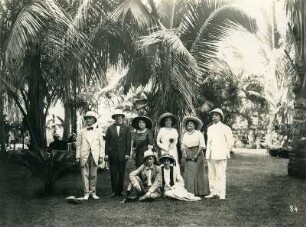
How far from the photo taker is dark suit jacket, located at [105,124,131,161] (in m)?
8.77

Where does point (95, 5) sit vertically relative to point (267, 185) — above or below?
above

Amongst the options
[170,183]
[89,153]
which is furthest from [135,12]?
[170,183]

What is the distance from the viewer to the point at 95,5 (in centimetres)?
970

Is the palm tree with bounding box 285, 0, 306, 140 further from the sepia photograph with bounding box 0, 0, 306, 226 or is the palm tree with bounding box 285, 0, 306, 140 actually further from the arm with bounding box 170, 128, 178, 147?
the arm with bounding box 170, 128, 178, 147

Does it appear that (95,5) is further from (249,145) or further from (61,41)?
(249,145)

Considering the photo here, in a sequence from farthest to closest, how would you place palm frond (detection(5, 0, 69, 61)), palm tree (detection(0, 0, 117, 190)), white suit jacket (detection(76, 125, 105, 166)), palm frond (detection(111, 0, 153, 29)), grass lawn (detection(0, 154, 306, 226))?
palm frond (detection(111, 0, 153, 29)), white suit jacket (detection(76, 125, 105, 166)), palm tree (detection(0, 0, 117, 190)), palm frond (detection(5, 0, 69, 61)), grass lawn (detection(0, 154, 306, 226))

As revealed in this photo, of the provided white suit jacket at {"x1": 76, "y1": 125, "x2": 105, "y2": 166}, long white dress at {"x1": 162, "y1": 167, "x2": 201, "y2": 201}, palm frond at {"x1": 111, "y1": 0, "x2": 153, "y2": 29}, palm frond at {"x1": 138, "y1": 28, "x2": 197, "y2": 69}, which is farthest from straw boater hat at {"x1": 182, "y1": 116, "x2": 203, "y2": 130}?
palm frond at {"x1": 111, "y1": 0, "x2": 153, "y2": 29}

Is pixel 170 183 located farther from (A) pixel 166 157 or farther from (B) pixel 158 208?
(B) pixel 158 208

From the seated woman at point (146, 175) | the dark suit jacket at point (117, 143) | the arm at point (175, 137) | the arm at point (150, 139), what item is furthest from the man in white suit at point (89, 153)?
the arm at point (175, 137)

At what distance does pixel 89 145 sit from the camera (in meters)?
8.42

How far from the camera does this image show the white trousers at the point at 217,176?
8422 millimetres

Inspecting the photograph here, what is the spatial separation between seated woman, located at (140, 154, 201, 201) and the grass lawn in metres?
0.18

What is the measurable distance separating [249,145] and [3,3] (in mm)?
19724

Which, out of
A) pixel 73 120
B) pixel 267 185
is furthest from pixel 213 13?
pixel 73 120
